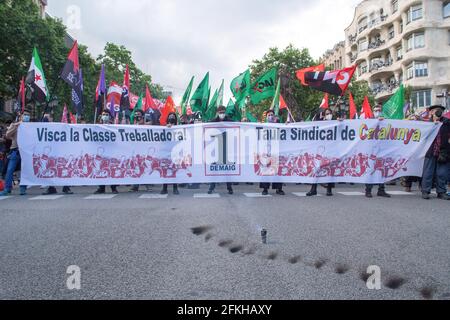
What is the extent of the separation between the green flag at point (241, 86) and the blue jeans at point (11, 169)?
27.5ft

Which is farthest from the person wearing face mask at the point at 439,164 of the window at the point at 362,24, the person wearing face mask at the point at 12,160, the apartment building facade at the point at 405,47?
the window at the point at 362,24

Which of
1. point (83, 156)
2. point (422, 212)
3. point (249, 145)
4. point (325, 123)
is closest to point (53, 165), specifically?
point (83, 156)

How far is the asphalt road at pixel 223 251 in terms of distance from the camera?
331 centimetres

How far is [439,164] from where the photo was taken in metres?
9.70

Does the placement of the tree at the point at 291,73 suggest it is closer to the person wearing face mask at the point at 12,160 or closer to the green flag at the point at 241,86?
the green flag at the point at 241,86

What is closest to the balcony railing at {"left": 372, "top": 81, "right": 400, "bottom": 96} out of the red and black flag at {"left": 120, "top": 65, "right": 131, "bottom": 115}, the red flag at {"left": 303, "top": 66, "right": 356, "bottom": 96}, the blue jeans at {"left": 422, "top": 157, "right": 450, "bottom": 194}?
the red and black flag at {"left": 120, "top": 65, "right": 131, "bottom": 115}

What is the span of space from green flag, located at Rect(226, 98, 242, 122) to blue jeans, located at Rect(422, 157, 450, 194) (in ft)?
24.0

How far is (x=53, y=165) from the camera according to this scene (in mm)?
10344

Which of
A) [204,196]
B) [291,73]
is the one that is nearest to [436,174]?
[204,196]

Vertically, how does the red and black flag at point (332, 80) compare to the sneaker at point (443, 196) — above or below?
above
